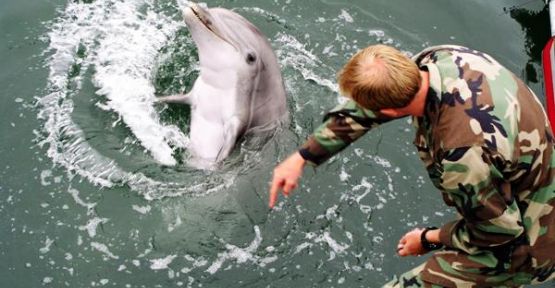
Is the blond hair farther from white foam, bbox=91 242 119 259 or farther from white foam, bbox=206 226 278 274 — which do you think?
white foam, bbox=91 242 119 259

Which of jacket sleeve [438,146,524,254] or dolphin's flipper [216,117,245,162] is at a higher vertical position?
jacket sleeve [438,146,524,254]

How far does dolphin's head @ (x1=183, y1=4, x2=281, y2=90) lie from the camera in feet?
21.0

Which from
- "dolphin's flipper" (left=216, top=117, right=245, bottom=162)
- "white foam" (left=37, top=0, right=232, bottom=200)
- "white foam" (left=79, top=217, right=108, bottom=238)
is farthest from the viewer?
"white foam" (left=37, top=0, right=232, bottom=200)

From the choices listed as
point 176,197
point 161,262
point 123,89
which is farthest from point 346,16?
point 161,262

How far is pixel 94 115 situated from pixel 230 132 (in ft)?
5.71

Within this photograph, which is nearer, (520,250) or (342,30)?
(520,250)

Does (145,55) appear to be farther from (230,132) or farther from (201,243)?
(201,243)

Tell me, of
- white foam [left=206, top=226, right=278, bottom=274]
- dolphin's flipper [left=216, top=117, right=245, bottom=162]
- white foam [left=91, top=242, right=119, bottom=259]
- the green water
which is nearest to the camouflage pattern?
the green water

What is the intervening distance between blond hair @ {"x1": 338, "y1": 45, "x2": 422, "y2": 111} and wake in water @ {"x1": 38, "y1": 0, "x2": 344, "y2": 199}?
3.16m

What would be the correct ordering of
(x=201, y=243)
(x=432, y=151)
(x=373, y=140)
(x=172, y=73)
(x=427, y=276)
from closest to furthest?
(x=432, y=151)
(x=427, y=276)
(x=201, y=243)
(x=373, y=140)
(x=172, y=73)

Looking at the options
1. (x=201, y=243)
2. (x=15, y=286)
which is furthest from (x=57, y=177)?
(x=201, y=243)

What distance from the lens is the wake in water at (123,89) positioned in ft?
21.4

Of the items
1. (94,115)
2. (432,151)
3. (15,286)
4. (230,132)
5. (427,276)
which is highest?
(432,151)

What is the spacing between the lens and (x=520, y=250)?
404 cm
